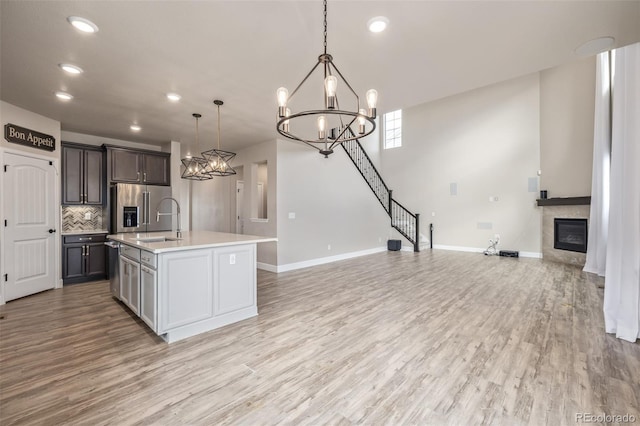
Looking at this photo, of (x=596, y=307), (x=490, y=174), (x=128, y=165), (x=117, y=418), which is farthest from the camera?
(x=490, y=174)

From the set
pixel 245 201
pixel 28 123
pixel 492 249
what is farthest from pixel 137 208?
pixel 492 249

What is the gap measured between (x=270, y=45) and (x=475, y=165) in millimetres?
7665

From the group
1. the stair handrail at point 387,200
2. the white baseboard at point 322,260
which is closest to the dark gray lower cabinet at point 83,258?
the white baseboard at point 322,260

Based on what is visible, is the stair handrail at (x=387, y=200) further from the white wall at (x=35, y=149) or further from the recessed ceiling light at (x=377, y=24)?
the white wall at (x=35, y=149)

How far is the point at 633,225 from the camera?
2777 millimetres

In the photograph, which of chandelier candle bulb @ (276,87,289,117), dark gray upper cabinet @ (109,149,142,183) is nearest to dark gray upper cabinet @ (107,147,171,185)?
dark gray upper cabinet @ (109,149,142,183)

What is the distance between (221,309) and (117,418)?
1.47 m

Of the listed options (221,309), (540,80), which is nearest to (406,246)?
(540,80)

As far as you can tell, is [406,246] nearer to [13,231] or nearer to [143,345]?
[143,345]

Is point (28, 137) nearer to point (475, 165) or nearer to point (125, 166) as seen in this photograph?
point (125, 166)

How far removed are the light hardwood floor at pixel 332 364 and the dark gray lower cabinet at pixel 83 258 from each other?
86cm

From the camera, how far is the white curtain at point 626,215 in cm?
275

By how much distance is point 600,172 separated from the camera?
547 cm

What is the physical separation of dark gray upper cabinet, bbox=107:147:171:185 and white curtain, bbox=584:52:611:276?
29.1ft
